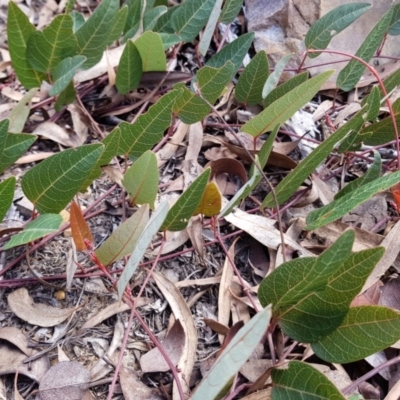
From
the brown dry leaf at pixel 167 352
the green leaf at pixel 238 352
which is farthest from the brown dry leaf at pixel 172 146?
the green leaf at pixel 238 352

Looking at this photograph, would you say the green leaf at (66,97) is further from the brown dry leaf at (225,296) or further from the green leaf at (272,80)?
the brown dry leaf at (225,296)

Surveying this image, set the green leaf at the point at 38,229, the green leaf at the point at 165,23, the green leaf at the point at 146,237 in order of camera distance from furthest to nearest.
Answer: the green leaf at the point at 165,23
the green leaf at the point at 38,229
the green leaf at the point at 146,237

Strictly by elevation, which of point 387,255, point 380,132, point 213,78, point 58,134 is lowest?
point 387,255

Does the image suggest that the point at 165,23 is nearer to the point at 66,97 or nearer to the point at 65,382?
the point at 66,97

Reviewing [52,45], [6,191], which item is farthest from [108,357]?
[52,45]

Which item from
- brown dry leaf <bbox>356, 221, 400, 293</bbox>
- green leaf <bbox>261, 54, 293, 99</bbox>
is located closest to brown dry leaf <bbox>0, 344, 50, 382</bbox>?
brown dry leaf <bbox>356, 221, 400, 293</bbox>

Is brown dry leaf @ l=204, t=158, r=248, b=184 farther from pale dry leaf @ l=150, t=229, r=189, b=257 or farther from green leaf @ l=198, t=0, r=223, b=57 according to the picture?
green leaf @ l=198, t=0, r=223, b=57
